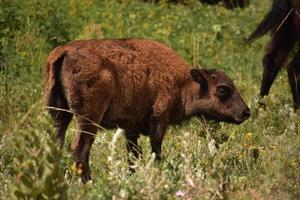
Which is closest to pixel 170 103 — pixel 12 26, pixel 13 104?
pixel 13 104

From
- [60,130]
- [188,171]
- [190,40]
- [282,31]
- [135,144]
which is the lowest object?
[190,40]

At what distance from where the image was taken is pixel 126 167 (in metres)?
6.26

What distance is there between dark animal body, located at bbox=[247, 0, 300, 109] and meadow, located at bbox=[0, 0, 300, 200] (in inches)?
12.9

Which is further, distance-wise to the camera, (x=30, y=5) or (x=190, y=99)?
(x=30, y=5)

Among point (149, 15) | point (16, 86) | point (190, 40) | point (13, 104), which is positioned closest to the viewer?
point (13, 104)

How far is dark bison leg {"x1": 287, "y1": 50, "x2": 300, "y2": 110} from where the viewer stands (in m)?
10.1

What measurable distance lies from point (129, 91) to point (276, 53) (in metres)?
3.75

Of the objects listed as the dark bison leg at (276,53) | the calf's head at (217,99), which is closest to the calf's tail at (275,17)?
the dark bison leg at (276,53)

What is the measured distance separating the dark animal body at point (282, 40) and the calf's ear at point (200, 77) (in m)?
2.32

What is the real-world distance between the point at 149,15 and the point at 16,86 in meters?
4.30

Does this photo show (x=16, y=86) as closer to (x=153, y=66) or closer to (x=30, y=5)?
(x=30, y=5)

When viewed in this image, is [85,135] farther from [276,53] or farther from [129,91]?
[276,53]

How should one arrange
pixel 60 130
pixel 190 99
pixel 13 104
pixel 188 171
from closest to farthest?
pixel 188 171 < pixel 60 130 < pixel 190 99 < pixel 13 104

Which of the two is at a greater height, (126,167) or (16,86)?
(126,167)
